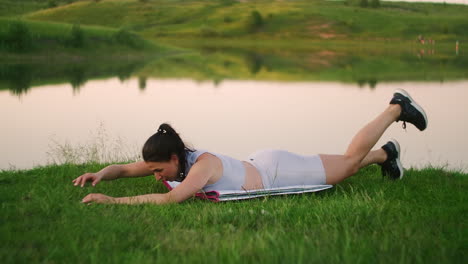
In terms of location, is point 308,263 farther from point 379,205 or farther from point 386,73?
point 386,73

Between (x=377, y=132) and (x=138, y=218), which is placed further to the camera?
(x=377, y=132)

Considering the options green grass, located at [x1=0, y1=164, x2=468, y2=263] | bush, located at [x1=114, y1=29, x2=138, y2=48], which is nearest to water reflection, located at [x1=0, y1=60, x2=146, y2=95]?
bush, located at [x1=114, y1=29, x2=138, y2=48]

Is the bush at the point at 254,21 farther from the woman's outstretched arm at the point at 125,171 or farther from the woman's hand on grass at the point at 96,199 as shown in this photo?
the woman's hand on grass at the point at 96,199

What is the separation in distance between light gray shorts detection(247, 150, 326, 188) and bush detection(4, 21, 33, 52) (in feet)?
103

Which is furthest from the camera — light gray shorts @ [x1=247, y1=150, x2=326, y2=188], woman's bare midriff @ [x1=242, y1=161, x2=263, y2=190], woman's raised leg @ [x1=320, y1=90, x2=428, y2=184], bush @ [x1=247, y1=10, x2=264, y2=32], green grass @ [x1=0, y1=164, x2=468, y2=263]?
bush @ [x1=247, y1=10, x2=264, y2=32]

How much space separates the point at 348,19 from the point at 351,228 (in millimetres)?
106606

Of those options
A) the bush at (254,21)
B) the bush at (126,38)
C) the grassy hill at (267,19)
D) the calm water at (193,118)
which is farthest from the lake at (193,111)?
the bush at (254,21)

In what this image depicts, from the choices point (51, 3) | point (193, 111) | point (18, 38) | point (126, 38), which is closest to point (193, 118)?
point (193, 111)

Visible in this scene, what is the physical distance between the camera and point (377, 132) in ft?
20.9

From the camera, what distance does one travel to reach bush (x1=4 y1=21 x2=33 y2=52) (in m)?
35.2

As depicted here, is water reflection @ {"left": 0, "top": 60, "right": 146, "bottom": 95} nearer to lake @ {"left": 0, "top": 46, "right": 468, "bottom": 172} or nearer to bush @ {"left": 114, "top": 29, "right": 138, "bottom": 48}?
lake @ {"left": 0, "top": 46, "right": 468, "bottom": 172}

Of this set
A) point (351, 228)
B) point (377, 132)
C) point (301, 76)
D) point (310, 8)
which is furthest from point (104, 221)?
point (310, 8)

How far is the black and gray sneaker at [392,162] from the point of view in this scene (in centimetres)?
694

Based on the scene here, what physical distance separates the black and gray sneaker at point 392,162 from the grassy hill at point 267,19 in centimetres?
9234
